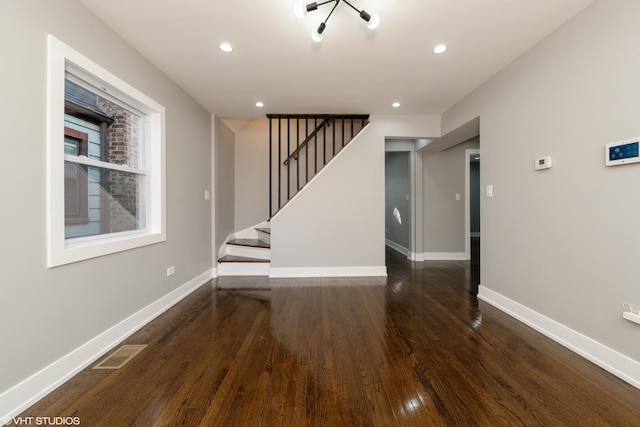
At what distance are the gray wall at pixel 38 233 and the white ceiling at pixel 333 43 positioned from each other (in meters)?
0.25

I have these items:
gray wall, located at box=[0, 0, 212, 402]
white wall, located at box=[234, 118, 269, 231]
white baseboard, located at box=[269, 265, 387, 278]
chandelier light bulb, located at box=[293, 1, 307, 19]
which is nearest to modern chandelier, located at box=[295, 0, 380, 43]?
chandelier light bulb, located at box=[293, 1, 307, 19]

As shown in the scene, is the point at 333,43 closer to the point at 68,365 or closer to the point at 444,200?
the point at 68,365

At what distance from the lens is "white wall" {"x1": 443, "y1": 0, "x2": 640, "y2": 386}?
165 centimetres

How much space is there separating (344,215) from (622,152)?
282 cm

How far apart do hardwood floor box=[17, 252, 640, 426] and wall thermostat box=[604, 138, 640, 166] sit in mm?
1371

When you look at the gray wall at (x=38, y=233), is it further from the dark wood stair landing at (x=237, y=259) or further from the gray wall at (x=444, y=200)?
the gray wall at (x=444, y=200)

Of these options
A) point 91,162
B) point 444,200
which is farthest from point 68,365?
point 444,200

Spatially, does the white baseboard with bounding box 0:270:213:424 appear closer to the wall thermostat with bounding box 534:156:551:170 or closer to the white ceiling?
the white ceiling

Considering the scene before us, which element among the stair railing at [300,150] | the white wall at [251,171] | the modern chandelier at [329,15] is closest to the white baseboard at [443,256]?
the stair railing at [300,150]

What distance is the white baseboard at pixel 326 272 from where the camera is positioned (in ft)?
12.9

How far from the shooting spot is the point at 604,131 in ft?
5.79

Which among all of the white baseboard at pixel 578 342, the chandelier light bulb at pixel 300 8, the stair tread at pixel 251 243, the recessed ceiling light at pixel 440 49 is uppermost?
the recessed ceiling light at pixel 440 49

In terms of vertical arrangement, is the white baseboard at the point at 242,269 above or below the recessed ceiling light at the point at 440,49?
below

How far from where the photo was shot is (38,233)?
1.51 m
